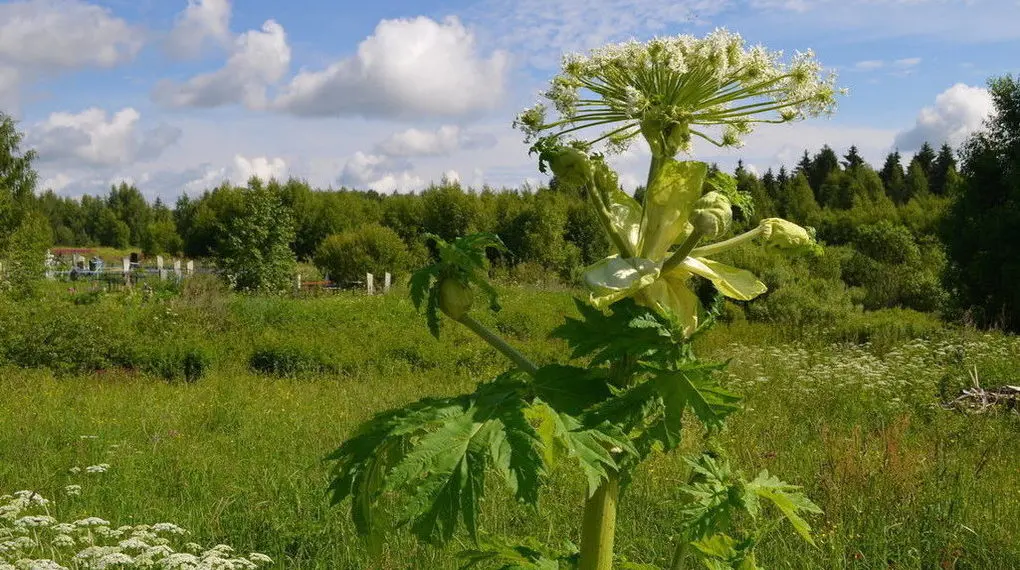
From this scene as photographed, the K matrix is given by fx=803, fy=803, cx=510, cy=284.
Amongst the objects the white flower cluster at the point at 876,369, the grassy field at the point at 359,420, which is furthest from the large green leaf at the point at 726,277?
the white flower cluster at the point at 876,369

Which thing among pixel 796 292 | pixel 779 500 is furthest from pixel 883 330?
pixel 779 500

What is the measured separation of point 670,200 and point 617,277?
23 centimetres

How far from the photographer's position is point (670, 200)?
5.21 ft

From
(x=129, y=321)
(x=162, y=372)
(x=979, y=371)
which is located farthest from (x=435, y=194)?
(x=979, y=371)

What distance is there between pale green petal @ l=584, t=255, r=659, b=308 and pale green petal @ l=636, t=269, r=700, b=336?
37mm

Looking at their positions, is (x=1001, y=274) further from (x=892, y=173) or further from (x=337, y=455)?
(x=892, y=173)

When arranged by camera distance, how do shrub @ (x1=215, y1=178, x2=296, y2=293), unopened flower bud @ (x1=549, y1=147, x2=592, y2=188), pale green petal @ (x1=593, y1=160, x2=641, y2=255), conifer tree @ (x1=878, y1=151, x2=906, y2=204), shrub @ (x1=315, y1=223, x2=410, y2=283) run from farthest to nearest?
conifer tree @ (x1=878, y1=151, x2=906, y2=204) → shrub @ (x1=315, y1=223, x2=410, y2=283) → shrub @ (x1=215, y1=178, x2=296, y2=293) → pale green petal @ (x1=593, y1=160, x2=641, y2=255) → unopened flower bud @ (x1=549, y1=147, x2=592, y2=188)

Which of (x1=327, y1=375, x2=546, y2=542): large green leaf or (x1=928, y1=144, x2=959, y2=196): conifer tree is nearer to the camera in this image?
(x1=327, y1=375, x2=546, y2=542): large green leaf

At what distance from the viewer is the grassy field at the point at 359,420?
13.2 ft

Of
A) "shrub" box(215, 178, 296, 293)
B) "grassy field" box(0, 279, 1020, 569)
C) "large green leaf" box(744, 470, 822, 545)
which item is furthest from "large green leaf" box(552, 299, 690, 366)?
"shrub" box(215, 178, 296, 293)

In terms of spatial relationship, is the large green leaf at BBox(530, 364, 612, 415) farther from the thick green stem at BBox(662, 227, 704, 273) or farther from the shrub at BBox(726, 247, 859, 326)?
the shrub at BBox(726, 247, 859, 326)

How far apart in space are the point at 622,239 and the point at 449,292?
1.20ft

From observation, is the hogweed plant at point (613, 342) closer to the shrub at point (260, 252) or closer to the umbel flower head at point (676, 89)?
the umbel flower head at point (676, 89)

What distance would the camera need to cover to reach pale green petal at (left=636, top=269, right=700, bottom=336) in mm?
1546
